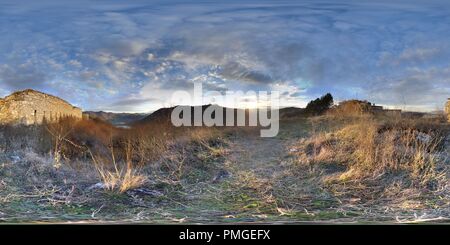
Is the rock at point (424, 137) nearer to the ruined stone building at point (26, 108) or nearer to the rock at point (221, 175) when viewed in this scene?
the rock at point (221, 175)

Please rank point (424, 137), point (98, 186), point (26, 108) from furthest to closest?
point (26, 108) < point (424, 137) < point (98, 186)

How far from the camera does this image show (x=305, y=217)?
3.98 meters

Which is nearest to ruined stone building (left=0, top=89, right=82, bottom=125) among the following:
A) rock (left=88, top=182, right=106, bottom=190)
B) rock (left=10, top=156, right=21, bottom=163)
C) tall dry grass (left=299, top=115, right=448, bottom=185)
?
rock (left=10, top=156, right=21, bottom=163)

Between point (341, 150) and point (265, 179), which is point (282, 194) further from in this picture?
point (341, 150)

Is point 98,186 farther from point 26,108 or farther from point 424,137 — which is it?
point 424,137

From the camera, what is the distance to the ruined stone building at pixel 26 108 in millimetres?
7129

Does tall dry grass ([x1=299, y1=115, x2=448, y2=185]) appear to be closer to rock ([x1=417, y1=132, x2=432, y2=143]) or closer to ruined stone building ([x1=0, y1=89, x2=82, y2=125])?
rock ([x1=417, y1=132, x2=432, y2=143])

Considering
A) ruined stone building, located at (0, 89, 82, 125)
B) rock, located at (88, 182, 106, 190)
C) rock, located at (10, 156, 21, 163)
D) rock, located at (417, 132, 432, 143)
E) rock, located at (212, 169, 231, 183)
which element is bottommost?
rock, located at (88, 182, 106, 190)

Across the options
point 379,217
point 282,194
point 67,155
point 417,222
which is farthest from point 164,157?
point 417,222

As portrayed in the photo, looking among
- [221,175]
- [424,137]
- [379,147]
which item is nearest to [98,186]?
[221,175]

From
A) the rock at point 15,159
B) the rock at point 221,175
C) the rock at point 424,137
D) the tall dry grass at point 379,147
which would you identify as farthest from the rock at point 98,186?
the rock at point 424,137

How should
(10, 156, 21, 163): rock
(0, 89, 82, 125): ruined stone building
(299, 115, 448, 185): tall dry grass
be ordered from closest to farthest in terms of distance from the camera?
(299, 115, 448, 185): tall dry grass < (10, 156, 21, 163): rock < (0, 89, 82, 125): ruined stone building

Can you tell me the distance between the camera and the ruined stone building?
713 centimetres

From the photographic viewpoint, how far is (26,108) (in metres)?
7.53
